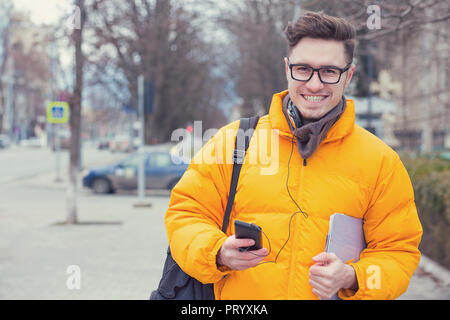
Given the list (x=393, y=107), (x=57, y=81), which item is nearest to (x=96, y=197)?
(x=57, y=81)

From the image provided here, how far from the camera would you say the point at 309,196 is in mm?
2068

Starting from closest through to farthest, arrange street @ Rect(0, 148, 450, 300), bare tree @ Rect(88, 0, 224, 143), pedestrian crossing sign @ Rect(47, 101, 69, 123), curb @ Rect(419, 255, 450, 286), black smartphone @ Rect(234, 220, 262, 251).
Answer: black smartphone @ Rect(234, 220, 262, 251) → street @ Rect(0, 148, 450, 300) → curb @ Rect(419, 255, 450, 286) → pedestrian crossing sign @ Rect(47, 101, 69, 123) → bare tree @ Rect(88, 0, 224, 143)

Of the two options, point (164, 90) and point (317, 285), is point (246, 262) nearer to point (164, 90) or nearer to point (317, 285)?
point (317, 285)

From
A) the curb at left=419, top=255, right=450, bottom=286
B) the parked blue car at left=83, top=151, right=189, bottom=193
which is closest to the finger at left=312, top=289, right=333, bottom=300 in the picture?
the curb at left=419, top=255, right=450, bottom=286

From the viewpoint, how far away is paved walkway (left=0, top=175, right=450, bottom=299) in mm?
6332

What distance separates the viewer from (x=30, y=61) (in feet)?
188

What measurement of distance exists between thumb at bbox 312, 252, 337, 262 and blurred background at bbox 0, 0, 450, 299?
7.65 feet

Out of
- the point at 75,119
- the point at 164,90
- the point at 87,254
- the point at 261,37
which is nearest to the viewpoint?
the point at 87,254

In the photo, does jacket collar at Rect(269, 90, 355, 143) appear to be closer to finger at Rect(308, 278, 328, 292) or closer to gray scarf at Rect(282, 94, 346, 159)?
gray scarf at Rect(282, 94, 346, 159)

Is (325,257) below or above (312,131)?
below

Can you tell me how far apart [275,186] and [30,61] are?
5918cm

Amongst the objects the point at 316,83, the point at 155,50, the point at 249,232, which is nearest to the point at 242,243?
the point at 249,232

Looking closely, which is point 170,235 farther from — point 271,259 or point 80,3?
point 80,3

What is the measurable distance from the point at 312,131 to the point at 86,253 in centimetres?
695
